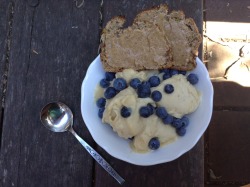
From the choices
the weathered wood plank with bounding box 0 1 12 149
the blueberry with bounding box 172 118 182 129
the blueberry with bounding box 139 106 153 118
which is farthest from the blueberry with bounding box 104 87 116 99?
the weathered wood plank with bounding box 0 1 12 149

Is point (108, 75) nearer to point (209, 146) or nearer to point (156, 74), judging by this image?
point (156, 74)

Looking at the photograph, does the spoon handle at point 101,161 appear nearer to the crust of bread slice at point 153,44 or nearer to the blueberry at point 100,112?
the blueberry at point 100,112

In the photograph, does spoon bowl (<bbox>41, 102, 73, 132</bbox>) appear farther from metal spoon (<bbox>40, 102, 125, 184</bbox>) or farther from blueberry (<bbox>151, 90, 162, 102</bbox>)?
blueberry (<bbox>151, 90, 162, 102</bbox>)

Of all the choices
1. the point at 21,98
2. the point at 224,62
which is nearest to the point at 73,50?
the point at 21,98

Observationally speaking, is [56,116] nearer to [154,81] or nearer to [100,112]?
[100,112]

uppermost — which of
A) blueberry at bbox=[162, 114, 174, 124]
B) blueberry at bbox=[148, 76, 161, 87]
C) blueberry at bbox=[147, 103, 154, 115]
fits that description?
blueberry at bbox=[148, 76, 161, 87]

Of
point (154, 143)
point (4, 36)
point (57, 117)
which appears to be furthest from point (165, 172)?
point (4, 36)

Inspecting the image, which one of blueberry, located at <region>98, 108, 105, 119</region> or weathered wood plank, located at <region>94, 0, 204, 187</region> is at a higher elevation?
blueberry, located at <region>98, 108, 105, 119</region>

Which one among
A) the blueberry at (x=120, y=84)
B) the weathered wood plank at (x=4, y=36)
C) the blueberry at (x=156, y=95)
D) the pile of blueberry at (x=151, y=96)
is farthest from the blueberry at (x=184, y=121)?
the weathered wood plank at (x=4, y=36)
